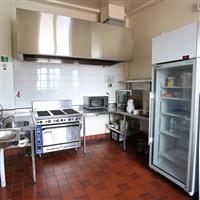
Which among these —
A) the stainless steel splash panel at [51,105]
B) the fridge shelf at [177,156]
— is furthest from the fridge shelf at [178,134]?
the stainless steel splash panel at [51,105]

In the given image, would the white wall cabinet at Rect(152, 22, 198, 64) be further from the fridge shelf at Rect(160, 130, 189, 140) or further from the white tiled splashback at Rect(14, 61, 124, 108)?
the white tiled splashback at Rect(14, 61, 124, 108)

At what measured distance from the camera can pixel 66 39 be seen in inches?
105

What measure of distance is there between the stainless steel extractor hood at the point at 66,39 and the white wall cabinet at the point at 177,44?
103 centimetres

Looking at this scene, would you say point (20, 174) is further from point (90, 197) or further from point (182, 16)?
point (182, 16)

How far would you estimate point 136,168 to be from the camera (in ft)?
8.32

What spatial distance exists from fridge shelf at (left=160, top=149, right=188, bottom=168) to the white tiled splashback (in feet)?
5.68

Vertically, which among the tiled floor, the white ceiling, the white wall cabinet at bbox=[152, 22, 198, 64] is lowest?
the tiled floor

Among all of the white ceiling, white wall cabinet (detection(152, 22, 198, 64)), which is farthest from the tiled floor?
the white ceiling

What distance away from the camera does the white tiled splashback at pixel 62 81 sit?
299 cm

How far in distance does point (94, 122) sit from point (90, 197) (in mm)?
1889

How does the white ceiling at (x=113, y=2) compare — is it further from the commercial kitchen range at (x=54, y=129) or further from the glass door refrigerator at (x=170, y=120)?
the commercial kitchen range at (x=54, y=129)

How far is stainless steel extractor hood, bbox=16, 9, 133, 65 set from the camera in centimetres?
241

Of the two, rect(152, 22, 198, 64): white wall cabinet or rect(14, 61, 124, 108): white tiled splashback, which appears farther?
rect(14, 61, 124, 108): white tiled splashback

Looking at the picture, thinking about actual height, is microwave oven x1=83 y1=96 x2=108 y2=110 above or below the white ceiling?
below
